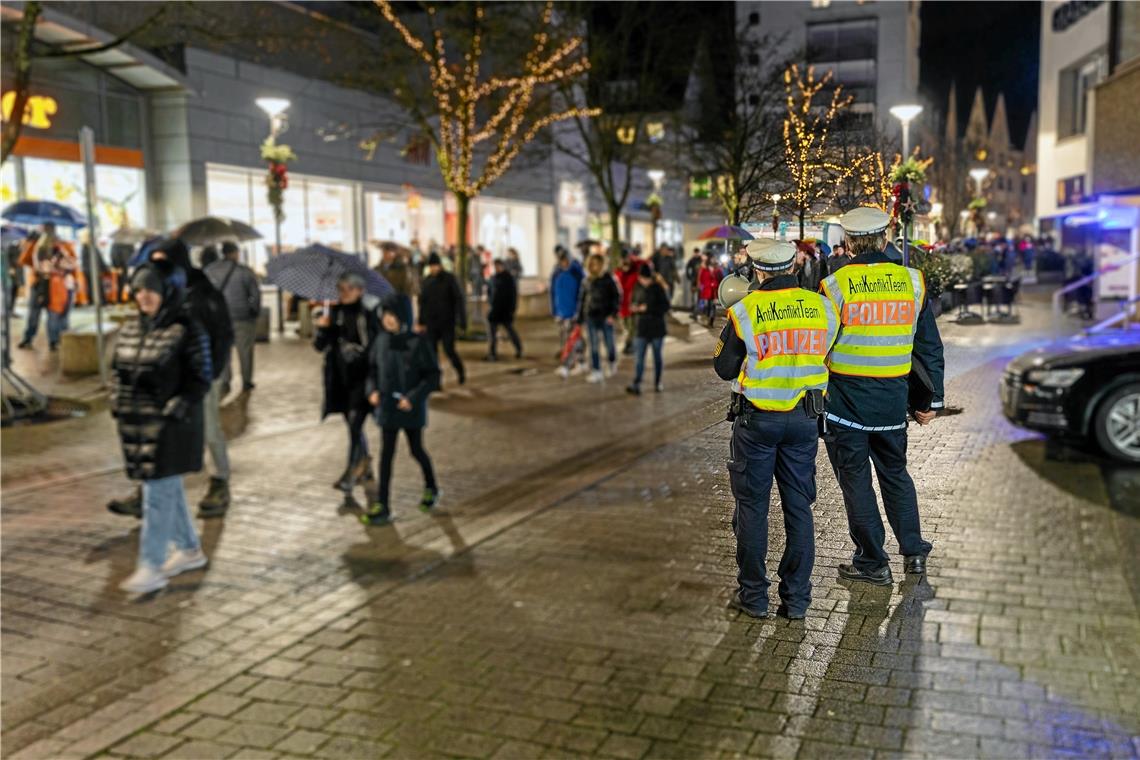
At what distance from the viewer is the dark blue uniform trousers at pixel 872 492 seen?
147 cm

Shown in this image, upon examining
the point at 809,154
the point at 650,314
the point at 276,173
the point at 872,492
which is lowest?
the point at 650,314

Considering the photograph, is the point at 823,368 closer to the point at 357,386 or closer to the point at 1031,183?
the point at 357,386

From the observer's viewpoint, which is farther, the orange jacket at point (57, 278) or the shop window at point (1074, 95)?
the shop window at point (1074, 95)

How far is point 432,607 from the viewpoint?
7.18 m

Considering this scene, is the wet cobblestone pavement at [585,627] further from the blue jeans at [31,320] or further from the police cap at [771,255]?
the blue jeans at [31,320]

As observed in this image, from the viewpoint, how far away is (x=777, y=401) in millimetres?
1410

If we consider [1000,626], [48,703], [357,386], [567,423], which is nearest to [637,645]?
[1000,626]

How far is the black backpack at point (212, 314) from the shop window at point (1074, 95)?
3148 cm

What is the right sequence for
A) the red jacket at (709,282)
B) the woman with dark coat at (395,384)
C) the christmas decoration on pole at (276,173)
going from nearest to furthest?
the red jacket at (709,282) → the woman with dark coat at (395,384) → the christmas decoration on pole at (276,173)

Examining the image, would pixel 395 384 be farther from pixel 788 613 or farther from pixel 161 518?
pixel 788 613

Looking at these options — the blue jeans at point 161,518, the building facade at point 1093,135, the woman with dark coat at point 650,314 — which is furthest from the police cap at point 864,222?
the woman with dark coat at point 650,314

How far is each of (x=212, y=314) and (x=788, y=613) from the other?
800cm

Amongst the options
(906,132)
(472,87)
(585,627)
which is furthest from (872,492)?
(472,87)

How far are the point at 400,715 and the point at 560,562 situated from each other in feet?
8.43
